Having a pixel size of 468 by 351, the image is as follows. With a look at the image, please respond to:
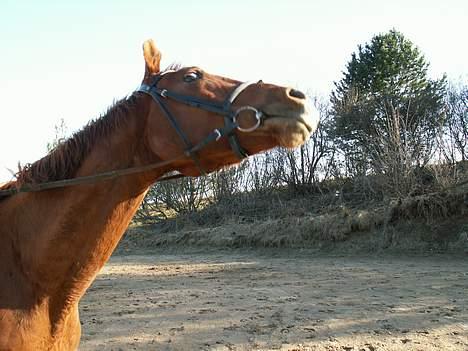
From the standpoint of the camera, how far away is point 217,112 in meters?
2.66

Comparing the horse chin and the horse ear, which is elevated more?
the horse ear

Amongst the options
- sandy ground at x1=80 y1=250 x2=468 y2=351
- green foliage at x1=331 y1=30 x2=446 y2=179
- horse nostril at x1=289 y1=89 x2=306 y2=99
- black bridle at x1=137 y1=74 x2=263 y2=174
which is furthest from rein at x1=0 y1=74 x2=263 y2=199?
green foliage at x1=331 y1=30 x2=446 y2=179

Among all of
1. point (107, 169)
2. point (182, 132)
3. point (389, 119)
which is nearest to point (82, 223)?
point (107, 169)

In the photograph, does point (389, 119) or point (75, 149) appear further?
point (389, 119)

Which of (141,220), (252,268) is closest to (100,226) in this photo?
(252,268)

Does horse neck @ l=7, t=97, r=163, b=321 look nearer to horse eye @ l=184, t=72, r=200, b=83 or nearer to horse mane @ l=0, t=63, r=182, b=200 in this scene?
horse mane @ l=0, t=63, r=182, b=200

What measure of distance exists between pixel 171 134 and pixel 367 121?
17.7m

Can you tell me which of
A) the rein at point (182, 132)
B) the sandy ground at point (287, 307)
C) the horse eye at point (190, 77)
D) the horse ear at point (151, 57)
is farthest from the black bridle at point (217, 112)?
the sandy ground at point (287, 307)

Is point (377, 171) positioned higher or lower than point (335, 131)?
lower

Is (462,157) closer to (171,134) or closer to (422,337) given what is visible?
(422,337)

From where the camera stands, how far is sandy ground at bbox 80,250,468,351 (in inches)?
229

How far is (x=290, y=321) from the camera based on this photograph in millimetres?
6625

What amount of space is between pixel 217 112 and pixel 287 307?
5514 mm

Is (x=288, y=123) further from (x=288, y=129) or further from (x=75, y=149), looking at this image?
(x=75, y=149)
